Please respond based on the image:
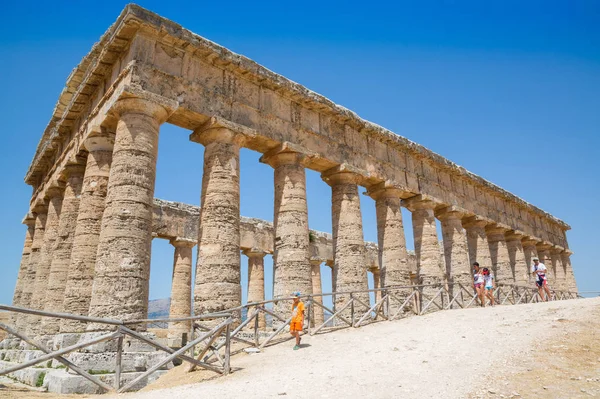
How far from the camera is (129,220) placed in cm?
1125

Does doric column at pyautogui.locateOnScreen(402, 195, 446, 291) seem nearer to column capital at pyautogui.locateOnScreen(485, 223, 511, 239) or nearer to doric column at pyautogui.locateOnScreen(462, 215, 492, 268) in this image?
doric column at pyautogui.locateOnScreen(462, 215, 492, 268)

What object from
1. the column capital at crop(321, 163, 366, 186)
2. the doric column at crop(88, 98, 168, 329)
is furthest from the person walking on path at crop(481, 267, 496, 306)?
the doric column at crop(88, 98, 168, 329)

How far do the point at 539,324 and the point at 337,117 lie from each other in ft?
34.2

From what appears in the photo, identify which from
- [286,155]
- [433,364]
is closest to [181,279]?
[286,155]

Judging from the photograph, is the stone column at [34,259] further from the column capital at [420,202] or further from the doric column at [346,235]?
the column capital at [420,202]

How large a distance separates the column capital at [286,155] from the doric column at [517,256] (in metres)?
18.1

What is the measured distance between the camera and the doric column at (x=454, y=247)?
22.2m

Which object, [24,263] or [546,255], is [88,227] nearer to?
[24,263]

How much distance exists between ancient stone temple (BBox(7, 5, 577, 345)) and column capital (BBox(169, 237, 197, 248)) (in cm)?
7

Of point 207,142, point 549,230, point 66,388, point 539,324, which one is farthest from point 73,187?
point 549,230

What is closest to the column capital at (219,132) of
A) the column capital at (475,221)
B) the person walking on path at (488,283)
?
the person walking on path at (488,283)

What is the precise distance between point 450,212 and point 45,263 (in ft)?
61.9

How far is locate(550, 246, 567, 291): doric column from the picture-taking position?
33.6 m

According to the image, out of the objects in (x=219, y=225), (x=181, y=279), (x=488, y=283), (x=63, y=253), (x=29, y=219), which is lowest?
(x=488, y=283)
